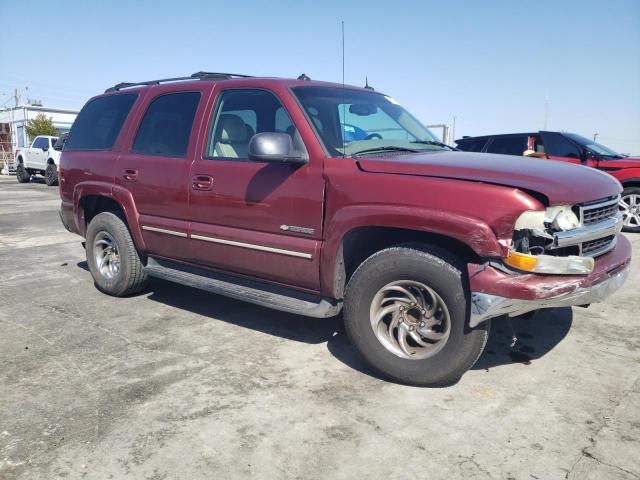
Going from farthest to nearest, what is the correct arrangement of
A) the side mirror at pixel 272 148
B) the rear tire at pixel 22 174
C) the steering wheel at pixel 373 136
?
the rear tire at pixel 22 174, the steering wheel at pixel 373 136, the side mirror at pixel 272 148

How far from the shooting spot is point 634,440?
2518 mm

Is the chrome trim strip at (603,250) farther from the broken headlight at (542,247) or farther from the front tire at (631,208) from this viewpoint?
the front tire at (631,208)

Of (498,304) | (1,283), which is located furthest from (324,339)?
(1,283)

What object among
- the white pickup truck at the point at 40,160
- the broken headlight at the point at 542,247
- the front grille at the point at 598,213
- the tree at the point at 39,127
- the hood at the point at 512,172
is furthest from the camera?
the tree at the point at 39,127

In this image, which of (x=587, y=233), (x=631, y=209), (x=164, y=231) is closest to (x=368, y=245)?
(x=587, y=233)

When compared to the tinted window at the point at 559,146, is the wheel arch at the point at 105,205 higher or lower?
lower

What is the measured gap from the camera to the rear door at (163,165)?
4152 millimetres

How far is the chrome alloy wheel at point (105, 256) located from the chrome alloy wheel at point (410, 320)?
301cm

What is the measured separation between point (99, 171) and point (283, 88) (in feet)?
7.36

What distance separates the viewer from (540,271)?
271 cm

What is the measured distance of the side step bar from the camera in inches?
135

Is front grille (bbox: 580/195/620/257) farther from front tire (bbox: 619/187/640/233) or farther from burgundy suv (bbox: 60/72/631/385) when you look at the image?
front tire (bbox: 619/187/640/233)

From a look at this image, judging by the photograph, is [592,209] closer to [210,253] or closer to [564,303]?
[564,303]

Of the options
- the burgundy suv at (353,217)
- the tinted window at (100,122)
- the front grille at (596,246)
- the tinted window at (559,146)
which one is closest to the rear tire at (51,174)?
the tinted window at (100,122)
